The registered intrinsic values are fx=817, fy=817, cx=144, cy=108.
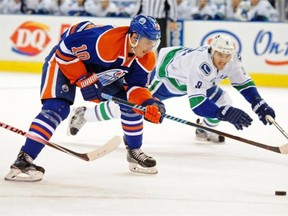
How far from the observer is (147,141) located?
5.41 m

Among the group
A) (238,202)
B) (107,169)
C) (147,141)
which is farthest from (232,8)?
(238,202)

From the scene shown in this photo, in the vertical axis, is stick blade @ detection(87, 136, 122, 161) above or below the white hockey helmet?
below

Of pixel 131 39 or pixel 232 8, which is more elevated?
pixel 131 39

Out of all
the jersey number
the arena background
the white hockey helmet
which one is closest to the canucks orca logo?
the white hockey helmet

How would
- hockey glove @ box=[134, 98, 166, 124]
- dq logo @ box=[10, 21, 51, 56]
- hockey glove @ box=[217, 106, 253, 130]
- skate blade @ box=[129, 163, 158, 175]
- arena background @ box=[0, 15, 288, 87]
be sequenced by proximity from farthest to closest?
dq logo @ box=[10, 21, 51, 56]
arena background @ box=[0, 15, 288, 87]
hockey glove @ box=[217, 106, 253, 130]
skate blade @ box=[129, 163, 158, 175]
hockey glove @ box=[134, 98, 166, 124]

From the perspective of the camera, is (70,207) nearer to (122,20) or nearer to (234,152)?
(234,152)

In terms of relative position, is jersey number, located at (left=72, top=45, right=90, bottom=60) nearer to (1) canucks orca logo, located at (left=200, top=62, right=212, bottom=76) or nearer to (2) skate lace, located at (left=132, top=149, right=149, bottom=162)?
(2) skate lace, located at (left=132, top=149, right=149, bottom=162)

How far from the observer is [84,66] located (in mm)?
4004

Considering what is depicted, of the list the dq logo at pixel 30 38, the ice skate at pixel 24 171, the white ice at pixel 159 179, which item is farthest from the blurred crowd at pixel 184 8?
the ice skate at pixel 24 171

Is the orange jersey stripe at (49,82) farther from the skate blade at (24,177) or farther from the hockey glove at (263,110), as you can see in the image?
the hockey glove at (263,110)

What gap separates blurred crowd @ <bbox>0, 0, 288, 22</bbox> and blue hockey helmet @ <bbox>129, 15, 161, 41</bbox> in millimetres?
4959

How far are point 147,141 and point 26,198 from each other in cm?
193

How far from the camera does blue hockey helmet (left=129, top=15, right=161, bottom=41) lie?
3885 mm

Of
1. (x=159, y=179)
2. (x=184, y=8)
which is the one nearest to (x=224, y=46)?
(x=159, y=179)
